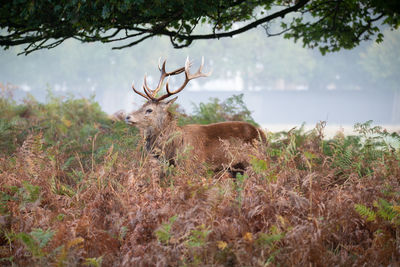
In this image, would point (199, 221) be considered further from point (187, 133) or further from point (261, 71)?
point (261, 71)

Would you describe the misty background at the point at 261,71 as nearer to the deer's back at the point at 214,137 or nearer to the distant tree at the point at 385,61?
the distant tree at the point at 385,61

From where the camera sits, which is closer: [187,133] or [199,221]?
[199,221]

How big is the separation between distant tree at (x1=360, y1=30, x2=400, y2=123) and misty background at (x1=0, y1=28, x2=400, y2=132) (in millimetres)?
113

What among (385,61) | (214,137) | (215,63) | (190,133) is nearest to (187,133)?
(190,133)

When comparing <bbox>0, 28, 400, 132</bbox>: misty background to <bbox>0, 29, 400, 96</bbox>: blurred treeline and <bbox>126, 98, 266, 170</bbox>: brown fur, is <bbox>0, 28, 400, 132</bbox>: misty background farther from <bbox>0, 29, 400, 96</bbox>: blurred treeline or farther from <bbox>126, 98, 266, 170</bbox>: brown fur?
<bbox>126, 98, 266, 170</bbox>: brown fur

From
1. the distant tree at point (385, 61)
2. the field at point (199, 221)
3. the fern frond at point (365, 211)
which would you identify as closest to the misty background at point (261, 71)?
the distant tree at point (385, 61)

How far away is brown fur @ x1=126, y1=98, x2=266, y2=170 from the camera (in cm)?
664

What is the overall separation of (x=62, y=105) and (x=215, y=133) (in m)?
8.24

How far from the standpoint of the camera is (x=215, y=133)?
6938mm

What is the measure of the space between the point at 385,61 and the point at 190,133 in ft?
150

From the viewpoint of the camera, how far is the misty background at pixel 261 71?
50562 millimetres

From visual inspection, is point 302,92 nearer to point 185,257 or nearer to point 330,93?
point 330,93

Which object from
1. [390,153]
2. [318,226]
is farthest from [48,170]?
[390,153]

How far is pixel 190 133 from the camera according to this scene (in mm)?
6836
